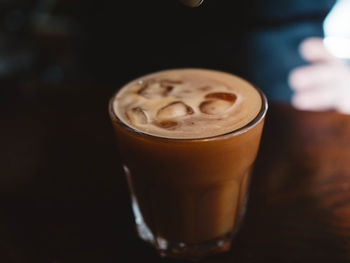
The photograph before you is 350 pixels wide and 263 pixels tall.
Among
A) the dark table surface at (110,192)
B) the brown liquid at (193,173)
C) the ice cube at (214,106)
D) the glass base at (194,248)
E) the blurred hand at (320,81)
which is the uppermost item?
the ice cube at (214,106)

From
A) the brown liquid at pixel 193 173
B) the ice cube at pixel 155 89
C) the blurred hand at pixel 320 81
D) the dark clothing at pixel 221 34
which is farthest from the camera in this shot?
the dark clothing at pixel 221 34

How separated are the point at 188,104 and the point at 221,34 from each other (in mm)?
1334

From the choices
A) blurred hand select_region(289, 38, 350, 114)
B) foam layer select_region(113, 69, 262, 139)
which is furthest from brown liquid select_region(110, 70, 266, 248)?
blurred hand select_region(289, 38, 350, 114)

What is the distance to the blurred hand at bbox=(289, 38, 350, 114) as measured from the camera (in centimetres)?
171

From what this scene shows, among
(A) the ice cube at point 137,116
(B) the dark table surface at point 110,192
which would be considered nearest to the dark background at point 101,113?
(B) the dark table surface at point 110,192

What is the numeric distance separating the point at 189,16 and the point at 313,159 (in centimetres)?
→ 117

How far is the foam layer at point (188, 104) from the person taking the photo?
61cm

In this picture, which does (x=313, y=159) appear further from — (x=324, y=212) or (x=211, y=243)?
(x=211, y=243)

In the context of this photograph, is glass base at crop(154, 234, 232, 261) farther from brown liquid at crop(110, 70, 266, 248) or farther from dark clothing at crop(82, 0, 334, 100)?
dark clothing at crop(82, 0, 334, 100)

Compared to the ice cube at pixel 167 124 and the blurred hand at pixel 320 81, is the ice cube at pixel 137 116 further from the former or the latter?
the blurred hand at pixel 320 81

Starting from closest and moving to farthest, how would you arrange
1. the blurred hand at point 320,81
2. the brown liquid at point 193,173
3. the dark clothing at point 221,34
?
1. the brown liquid at point 193,173
2. the blurred hand at point 320,81
3. the dark clothing at point 221,34

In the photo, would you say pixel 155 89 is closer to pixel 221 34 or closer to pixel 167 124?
pixel 167 124

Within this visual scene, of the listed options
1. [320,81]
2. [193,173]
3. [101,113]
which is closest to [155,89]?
[193,173]

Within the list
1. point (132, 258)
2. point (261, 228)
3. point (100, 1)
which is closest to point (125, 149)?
point (132, 258)
